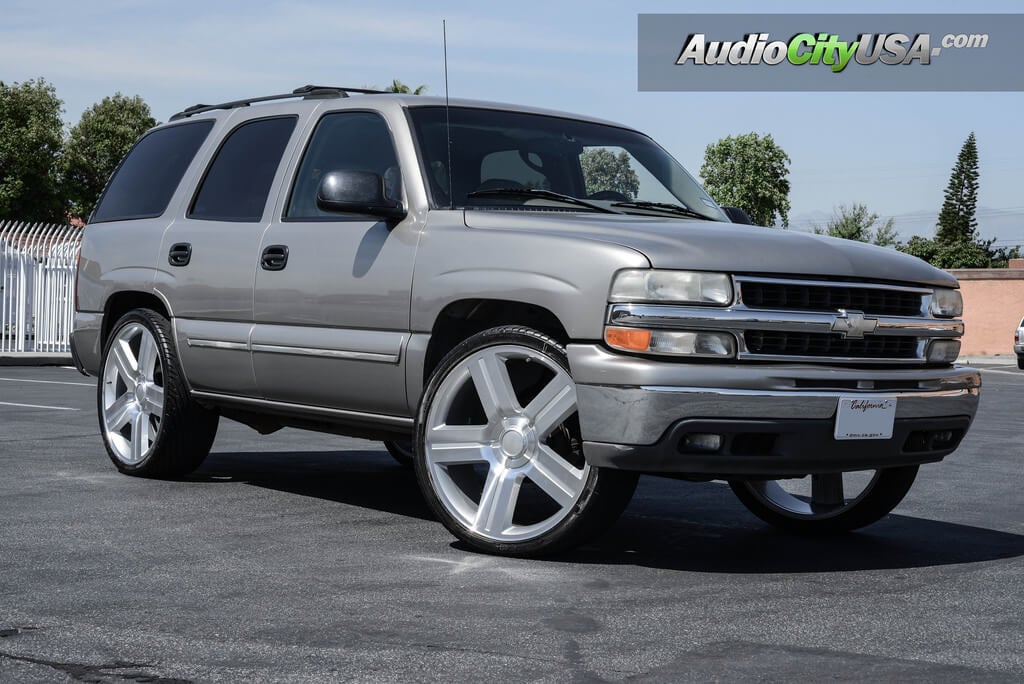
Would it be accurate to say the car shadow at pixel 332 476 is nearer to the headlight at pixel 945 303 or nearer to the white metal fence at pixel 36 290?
the headlight at pixel 945 303

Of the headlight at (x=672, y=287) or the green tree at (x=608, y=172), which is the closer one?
the headlight at (x=672, y=287)

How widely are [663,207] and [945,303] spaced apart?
1408mm

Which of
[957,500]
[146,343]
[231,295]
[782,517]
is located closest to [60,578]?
[231,295]

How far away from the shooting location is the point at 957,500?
7484 mm

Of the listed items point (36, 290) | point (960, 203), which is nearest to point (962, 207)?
point (960, 203)

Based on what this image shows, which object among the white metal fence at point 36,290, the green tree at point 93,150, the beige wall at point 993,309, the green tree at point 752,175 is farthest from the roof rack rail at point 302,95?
the green tree at point 752,175

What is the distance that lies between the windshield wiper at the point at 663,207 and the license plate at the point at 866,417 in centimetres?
163

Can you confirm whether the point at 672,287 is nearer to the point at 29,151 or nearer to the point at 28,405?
the point at 28,405

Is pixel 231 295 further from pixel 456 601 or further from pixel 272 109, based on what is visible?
pixel 456 601

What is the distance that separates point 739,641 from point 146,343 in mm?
4365

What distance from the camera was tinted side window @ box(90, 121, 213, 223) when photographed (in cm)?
764

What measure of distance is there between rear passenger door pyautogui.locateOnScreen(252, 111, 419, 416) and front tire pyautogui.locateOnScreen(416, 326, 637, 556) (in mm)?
390

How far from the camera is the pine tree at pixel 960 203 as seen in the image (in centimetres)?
9488

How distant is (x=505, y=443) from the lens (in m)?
5.33
